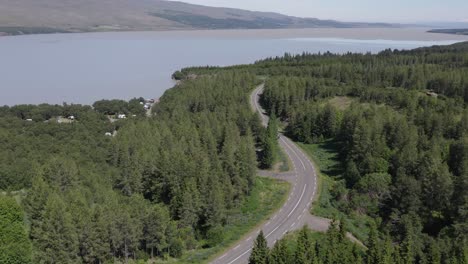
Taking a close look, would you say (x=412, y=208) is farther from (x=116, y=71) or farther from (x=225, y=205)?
(x=116, y=71)

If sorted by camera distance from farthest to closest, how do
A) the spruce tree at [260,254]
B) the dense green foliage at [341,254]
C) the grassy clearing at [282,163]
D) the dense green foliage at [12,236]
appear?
the grassy clearing at [282,163], the spruce tree at [260,254], the dense green foliage at [341,254], the dense green foliage at [12,236]

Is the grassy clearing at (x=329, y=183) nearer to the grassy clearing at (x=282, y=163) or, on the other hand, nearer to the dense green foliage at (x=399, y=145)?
the dense green foliage at (x=399, y=145)

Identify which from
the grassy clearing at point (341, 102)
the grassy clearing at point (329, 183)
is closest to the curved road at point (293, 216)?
the grassy clearing at point (329, 183)

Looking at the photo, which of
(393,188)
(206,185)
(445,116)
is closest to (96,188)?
(206,185)

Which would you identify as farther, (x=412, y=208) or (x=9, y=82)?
(x=9, y=82)

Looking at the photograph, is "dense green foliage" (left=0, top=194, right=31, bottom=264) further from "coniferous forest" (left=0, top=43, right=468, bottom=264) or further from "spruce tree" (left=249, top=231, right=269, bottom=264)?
"spruce tree" (left=249, top=231, right=269, bottom=264)
